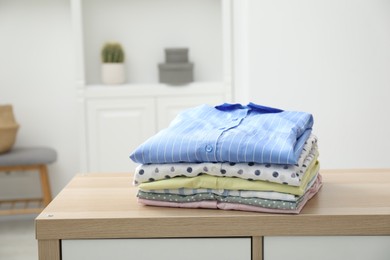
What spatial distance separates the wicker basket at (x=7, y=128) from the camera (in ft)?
12.3

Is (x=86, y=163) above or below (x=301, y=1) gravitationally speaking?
below

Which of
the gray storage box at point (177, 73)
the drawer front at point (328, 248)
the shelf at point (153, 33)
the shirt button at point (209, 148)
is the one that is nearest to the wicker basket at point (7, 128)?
the shelf at point (153, 33)

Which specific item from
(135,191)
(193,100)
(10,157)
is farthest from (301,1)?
(10,157)

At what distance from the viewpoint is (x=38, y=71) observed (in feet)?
13.5

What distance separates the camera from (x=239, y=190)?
54.2 inches

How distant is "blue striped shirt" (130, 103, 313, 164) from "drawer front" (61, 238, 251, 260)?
164 millimetres

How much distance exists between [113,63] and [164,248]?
275 cm

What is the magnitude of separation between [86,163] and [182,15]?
105 cm

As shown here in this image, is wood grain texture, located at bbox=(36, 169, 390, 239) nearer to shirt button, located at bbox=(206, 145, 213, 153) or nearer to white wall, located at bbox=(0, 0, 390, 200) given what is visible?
shirt button, located at bbox=(206, 145, 213, 153)

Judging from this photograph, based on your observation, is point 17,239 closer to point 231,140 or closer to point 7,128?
point 7,128

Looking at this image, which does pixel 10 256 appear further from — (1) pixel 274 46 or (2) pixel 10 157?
(1) pixel 274 46

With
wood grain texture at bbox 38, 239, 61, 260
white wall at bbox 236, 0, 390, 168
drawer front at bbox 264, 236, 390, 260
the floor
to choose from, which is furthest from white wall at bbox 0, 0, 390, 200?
wood grain texture at bbox 38, 239, 61, 260

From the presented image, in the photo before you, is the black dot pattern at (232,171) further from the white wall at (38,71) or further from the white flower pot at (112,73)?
the white wall at (38,71)

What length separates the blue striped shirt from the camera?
135cm
